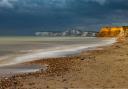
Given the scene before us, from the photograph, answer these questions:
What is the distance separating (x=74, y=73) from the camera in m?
18.9

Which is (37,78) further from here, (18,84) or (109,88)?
(109,88)

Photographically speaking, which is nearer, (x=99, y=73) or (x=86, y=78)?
(x=86, y=78)

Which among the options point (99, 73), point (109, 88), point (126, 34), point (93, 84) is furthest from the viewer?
point (126, 34)

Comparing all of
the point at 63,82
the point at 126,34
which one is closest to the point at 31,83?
the point at 63,82

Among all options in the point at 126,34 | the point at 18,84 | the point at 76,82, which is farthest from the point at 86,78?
the point at 126,34

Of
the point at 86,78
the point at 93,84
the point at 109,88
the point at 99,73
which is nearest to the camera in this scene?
the point at 109,88

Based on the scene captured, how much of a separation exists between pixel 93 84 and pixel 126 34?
108m

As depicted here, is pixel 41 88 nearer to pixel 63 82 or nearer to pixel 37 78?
pixel 63 82

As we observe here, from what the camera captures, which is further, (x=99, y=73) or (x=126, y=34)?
(x=126, y=34)

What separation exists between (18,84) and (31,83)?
680mm

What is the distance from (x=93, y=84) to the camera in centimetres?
1521

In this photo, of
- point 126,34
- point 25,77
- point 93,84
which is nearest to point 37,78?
point 25,77

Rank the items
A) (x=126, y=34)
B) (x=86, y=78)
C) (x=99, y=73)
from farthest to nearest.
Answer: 1. (x=126, y=34)
2. (x=99, y=73)
3. (x=86, y=78)

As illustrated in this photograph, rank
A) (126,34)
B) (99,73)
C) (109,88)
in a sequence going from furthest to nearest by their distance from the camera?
1. (126,34)
2. (99,73)
3. (109,88)
